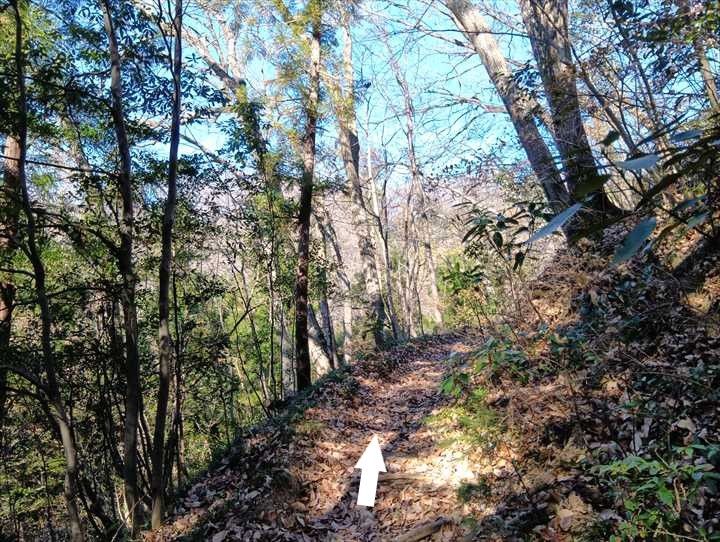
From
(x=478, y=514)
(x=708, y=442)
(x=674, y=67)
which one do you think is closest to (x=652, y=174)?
(x=674, y=67)

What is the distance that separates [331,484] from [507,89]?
6.60 m

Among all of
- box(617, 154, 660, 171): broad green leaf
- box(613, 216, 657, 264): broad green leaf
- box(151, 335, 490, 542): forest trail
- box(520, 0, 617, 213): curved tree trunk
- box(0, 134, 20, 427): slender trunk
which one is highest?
box(520, 0, 617, 213): curved tree trunk

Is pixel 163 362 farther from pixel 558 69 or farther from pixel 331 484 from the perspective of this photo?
pixel 558 69

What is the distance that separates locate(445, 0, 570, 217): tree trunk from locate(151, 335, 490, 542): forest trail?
353 centimetres

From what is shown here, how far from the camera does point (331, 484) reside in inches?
195

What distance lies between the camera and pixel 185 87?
643cm

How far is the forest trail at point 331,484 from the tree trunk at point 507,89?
3.53 meters

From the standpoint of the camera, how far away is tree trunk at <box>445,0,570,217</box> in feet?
24.3

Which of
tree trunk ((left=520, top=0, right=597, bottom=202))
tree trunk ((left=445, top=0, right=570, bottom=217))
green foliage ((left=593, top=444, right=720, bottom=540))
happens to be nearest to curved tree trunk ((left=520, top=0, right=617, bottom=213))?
tree trunk ((left=520, top=0, right=597, bottom=202))

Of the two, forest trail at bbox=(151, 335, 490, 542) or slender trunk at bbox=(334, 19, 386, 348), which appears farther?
slender trunk at bbox=(334, 19, 386, 348)

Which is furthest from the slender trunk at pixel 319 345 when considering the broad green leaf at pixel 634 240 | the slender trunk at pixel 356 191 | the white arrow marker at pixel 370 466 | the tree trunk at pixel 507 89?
the broad green leaf at pixel 634 240

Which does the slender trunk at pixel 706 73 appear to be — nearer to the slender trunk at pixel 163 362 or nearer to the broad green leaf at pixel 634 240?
the broad green leaf at pixel 634 240

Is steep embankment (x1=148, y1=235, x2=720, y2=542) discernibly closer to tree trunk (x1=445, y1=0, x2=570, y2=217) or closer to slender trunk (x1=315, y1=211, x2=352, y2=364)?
tree trunk (x1=445, y1=0, x2=570, y2=217)

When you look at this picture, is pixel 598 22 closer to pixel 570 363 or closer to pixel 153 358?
pixel 570 363
